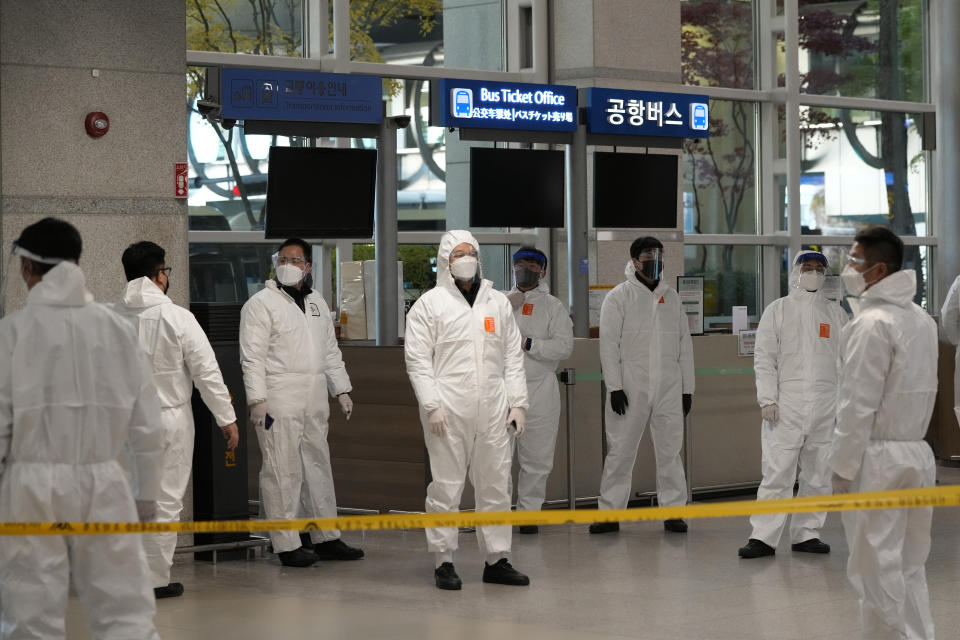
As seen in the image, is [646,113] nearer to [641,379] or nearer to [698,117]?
[698,117]

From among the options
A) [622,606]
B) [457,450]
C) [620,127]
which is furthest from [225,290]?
[622,606]

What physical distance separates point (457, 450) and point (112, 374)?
107 inches

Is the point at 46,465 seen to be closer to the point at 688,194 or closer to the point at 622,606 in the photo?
the point at 622,606

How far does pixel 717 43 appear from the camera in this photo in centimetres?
1232

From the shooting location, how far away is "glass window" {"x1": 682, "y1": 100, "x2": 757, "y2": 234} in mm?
12164

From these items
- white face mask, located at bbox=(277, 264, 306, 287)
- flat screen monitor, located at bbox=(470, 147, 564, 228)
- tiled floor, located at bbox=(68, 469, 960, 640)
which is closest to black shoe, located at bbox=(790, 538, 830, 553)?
tiled floor, located at bbox=(68, 469, 960, 640)

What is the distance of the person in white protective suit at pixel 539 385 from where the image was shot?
871 centimetres

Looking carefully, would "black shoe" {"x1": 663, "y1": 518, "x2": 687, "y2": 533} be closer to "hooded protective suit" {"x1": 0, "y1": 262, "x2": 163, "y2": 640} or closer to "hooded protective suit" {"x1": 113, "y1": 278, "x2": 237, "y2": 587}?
"hooded protective suit" {"x1": 113, "y1": 278, "x2": 237, "y2": 587}

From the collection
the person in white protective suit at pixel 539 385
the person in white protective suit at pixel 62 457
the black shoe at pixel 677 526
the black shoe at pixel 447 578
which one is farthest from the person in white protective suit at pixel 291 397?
the person in white protective suit at pixel 62 457

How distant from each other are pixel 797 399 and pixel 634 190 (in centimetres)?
259

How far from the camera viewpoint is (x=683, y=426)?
921 cm

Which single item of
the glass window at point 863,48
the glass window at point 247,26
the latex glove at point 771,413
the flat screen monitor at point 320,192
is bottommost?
the latex glove at point 771,413

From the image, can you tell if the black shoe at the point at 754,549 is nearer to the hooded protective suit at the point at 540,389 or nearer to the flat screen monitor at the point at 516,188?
the hooded protective suit at the point at 540,389

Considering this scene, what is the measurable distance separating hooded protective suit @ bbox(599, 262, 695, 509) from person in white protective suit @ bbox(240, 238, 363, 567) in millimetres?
1822
